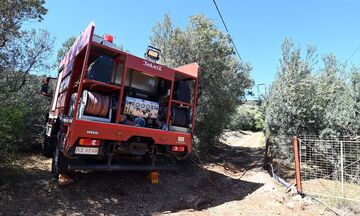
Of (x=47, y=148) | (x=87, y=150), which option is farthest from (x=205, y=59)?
(x=87, y=150)

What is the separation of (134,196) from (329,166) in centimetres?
680

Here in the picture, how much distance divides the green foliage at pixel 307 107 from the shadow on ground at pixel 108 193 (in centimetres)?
364

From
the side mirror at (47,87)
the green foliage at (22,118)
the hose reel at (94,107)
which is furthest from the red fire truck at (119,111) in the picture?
the side mirror at (47,87)

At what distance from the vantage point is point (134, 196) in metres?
6.30

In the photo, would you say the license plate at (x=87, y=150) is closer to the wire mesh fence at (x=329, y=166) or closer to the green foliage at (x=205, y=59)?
the wire mesh fence at (x=329, y=166)

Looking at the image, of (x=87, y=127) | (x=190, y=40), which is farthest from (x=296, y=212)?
(x=190, y=40)

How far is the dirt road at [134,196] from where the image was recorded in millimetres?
5297

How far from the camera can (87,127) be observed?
497 centimetres

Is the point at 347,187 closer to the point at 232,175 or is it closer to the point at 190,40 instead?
the point at 232,175

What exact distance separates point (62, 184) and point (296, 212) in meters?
5.04

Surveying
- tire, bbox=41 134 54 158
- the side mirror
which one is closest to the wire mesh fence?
tire, bbox=41 134 54 158

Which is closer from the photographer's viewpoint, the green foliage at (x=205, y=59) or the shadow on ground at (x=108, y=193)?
the shadow on ground at (x=108, y=193)

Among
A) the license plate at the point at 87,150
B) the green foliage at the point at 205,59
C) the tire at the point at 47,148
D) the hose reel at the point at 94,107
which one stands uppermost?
the green foliage at the point at 205,59

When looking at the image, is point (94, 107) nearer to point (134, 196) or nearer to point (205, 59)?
point (134, 196)
